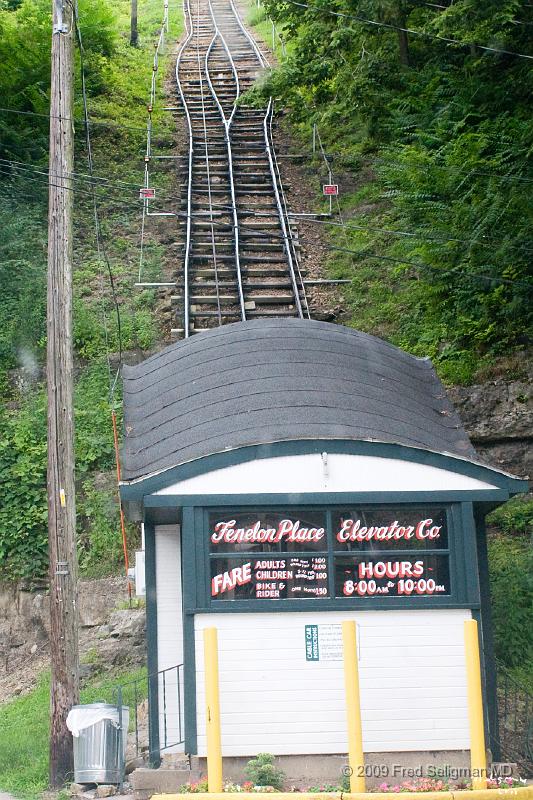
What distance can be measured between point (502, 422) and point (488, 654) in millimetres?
6872

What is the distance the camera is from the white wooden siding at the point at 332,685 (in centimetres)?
923

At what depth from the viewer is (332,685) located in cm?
932

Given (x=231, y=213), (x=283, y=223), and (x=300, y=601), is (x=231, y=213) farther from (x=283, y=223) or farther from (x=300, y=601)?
(x=300, y=601)

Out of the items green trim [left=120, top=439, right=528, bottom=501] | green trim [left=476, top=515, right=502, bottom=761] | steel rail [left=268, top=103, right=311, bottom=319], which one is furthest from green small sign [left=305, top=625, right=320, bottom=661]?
steel rail [left=268, top=103, right=311, bottom=319]

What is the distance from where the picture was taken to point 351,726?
8523mm

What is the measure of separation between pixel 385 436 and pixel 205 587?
2300 mm

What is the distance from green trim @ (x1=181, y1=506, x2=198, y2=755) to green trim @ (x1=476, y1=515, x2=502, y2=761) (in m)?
2.82

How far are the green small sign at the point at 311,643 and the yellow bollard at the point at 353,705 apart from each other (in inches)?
26.6

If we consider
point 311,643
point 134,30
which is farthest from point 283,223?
point 134,30

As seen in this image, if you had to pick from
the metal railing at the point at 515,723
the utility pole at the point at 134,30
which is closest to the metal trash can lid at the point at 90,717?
the metal railing at the point at 515,723

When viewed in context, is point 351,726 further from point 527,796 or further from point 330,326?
point 330,326

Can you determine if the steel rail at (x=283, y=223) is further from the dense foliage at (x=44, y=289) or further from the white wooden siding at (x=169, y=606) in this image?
the white wooden siding at (x=169, y=606)

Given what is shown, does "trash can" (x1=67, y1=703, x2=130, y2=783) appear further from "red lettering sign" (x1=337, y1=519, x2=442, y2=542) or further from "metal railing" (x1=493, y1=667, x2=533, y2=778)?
"metal railing" (x1=493, y1=667, x2=533, y2=778)

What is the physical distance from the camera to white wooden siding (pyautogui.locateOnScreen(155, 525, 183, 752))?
1019 centimetres
